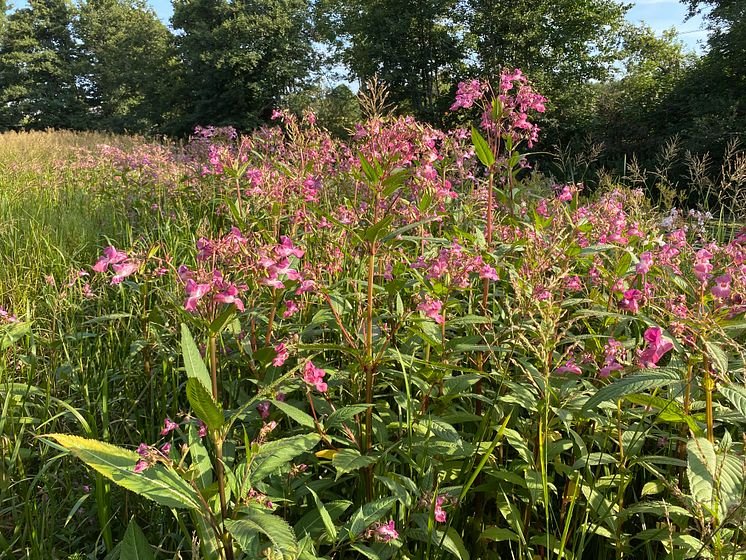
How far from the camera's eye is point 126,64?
4312 cm

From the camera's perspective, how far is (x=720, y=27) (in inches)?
816

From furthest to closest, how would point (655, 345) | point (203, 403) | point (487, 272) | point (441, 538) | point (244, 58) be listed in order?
point (244, 58), point (487, 272), point (441, 538), point (655, 345), point (203, 403)

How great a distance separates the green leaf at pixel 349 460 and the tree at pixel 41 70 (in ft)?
167

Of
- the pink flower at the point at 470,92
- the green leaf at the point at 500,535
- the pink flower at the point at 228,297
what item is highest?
the pink flower at the point at 470,92

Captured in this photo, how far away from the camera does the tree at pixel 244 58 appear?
107 feet

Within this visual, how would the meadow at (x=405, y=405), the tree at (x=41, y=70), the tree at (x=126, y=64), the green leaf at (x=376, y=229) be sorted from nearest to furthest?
the meadow at (x=405, y=405)
the green leaf at (x=376, y=229)
the tree at (x=126, y=64)
the tree at (x=41, y=70)

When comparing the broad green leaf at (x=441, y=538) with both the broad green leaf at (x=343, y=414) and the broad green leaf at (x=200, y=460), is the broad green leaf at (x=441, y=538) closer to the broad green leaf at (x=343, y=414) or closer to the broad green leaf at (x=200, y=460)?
the broad green leaf at (x=343, y=414)

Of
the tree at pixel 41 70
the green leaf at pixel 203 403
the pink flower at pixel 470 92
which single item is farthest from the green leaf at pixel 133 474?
the tree at pixel 41 70

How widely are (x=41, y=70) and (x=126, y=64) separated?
916 centimetres

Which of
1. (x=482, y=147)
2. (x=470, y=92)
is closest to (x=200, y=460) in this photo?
(x=482, y=147)

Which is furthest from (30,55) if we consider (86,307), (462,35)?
(86,307)

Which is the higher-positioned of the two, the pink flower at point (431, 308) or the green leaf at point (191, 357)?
the green leaf at point (191, 357)

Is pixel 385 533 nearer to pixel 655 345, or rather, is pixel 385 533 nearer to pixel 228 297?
pixel 228 297

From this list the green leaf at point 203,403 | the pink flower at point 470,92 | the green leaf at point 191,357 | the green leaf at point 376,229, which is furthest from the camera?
the pink flower at point 470,92
